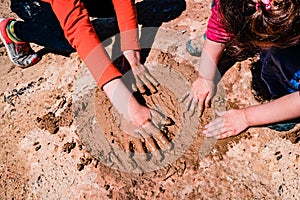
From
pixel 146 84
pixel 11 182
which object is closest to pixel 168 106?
pixel 146 84

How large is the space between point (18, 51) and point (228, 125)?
1.13 metres

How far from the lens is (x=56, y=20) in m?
1.73

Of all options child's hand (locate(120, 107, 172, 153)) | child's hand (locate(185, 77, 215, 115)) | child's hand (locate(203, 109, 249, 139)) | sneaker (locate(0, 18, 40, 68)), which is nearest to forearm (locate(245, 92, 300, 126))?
child's hand (locate(203, 109, 249, 139))

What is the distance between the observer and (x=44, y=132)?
1.53 m

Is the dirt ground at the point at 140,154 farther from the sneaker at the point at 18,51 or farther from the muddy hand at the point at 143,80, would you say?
the sneaker at the point at 18,51

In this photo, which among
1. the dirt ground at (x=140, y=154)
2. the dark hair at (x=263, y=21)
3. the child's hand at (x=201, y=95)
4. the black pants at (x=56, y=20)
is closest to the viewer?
the dark hair at (x=263, y=21)

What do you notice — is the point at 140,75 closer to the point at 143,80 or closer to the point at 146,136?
the point at 143,80

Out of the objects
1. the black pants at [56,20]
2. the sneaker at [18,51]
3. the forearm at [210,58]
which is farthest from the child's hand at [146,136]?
the sneaker at [18,51]

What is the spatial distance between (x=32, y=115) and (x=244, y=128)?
2.99 feet

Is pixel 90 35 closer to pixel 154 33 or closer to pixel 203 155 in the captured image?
pixel 154 33

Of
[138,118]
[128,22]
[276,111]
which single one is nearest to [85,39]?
[128,22]

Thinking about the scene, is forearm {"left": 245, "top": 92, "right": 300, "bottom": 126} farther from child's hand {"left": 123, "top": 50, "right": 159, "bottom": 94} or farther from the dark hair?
child's hand {"left": 123, "top": 50, "right": 159, "bottom": 94}

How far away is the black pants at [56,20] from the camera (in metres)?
1.74

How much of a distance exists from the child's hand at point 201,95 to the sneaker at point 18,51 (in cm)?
86
